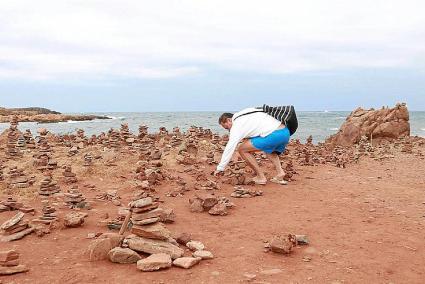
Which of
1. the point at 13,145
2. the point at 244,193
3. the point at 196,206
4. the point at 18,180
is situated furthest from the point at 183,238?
the point at 13,145

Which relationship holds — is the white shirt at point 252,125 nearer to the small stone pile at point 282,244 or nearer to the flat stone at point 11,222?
the small stone pile at point 282,244

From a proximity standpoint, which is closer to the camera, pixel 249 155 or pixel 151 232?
pixel 151 232

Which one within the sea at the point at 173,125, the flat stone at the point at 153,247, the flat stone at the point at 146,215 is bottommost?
the sea at the point at 173,125

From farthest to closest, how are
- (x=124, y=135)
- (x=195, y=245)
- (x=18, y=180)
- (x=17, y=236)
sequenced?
(x=124, y=135)
(x=18, y=180)
(x=17, y=236)
(x=195, y=245)

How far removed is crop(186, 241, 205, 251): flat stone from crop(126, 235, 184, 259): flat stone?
22cm

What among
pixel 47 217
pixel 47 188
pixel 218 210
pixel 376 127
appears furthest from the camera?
pixel 376 127

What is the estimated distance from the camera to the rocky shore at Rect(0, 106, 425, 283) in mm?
4688

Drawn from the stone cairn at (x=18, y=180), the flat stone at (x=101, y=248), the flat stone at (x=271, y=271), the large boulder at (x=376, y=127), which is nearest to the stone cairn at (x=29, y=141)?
the stone cairn at (x=18, y=180)

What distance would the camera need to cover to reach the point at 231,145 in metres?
8.71

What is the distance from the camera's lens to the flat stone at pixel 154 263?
4637 mm

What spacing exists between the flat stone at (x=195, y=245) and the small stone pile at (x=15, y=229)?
91.0 inches

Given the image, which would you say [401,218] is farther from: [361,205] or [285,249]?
Answer: [285,249]

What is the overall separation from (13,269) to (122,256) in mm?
1161

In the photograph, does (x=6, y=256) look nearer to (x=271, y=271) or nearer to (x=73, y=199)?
(x=73, y=199)
